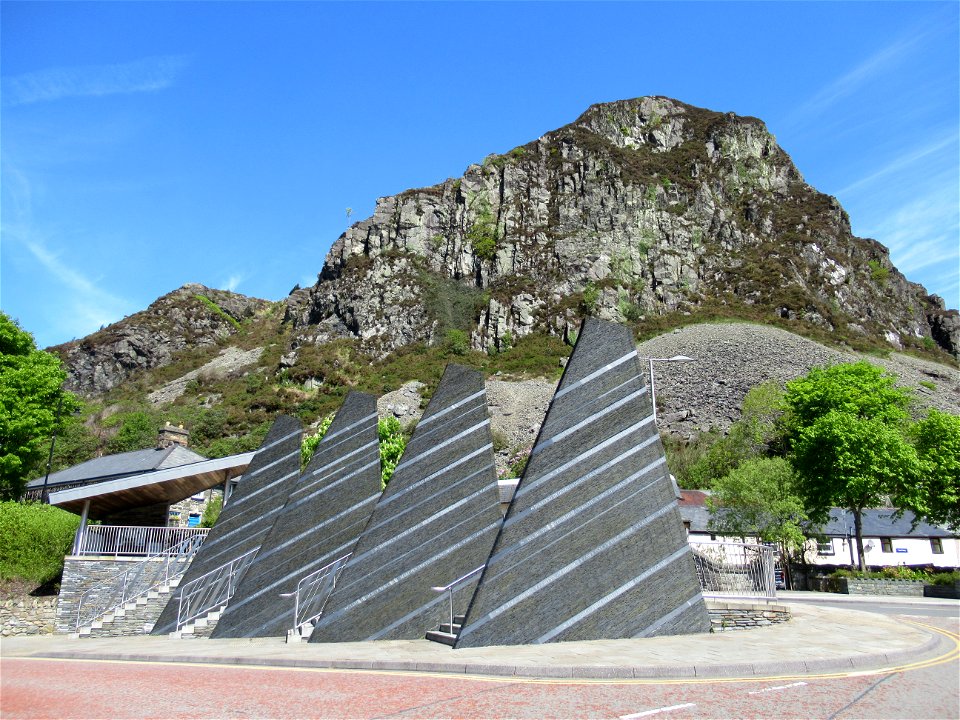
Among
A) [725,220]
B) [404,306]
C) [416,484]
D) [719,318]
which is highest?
[725,220]

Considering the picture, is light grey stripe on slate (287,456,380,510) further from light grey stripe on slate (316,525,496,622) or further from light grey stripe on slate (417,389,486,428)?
light grey stripe on slate (316,525,496,622)

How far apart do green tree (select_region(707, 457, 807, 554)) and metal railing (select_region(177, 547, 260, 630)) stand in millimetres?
26340

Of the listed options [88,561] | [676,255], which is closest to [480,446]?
[88,561]

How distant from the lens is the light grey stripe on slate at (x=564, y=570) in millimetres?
9992

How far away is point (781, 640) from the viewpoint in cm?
1000

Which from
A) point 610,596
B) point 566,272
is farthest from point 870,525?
point 566,272

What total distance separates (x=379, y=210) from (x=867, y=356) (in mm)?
88850

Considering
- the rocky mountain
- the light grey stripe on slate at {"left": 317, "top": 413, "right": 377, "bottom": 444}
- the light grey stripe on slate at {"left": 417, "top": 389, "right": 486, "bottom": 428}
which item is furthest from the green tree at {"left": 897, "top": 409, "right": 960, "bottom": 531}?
the rocky mountain

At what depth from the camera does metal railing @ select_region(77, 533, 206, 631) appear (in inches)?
789

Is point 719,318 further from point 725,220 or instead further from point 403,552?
point 403,552

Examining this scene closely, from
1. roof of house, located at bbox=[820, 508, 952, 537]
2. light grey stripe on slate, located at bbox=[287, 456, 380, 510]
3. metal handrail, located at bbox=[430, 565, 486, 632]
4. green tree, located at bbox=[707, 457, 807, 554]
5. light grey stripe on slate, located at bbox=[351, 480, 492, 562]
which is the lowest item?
roof of house, located at bbox=[820, 508, 952, 537]

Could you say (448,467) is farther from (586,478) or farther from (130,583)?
(130,583)

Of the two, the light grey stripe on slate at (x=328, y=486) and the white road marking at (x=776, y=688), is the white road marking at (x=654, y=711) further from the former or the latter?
the light grey stripe on slate at (x=328, y=486)

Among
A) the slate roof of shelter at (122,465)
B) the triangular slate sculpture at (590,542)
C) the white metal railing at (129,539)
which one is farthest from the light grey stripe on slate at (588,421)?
the slate roof of shelter at (122,465)
